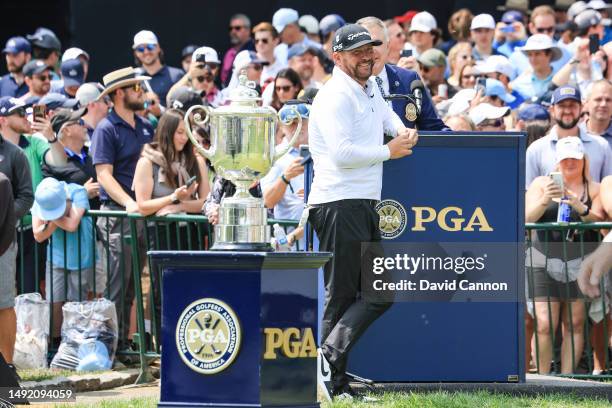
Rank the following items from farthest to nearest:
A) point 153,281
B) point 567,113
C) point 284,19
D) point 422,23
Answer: point 284,19, point 422,23, point 567,113, point 153,281

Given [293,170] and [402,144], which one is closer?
[402,144]

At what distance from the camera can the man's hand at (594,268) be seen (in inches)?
377

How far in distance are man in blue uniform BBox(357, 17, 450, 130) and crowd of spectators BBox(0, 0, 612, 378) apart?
13 millimetres

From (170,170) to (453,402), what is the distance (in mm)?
3955

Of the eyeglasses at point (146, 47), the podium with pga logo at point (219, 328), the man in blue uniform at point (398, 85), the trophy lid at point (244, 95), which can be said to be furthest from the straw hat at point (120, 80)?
the podium with pga logo at point (219, 328)

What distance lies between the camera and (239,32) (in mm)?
16656

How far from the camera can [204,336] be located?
251 inches

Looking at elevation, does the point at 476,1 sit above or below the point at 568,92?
above

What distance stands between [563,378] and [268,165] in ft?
10.9

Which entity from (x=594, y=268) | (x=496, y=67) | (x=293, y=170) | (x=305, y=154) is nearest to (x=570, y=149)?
(x=594, y=268)

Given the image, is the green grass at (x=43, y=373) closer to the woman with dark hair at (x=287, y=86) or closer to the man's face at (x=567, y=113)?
the woman with dark hair at (x=287, y=86)

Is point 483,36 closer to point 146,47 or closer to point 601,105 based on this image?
point 146,47

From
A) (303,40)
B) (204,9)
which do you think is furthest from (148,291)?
(204,9)

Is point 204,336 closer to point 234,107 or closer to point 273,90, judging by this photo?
point 234,107
